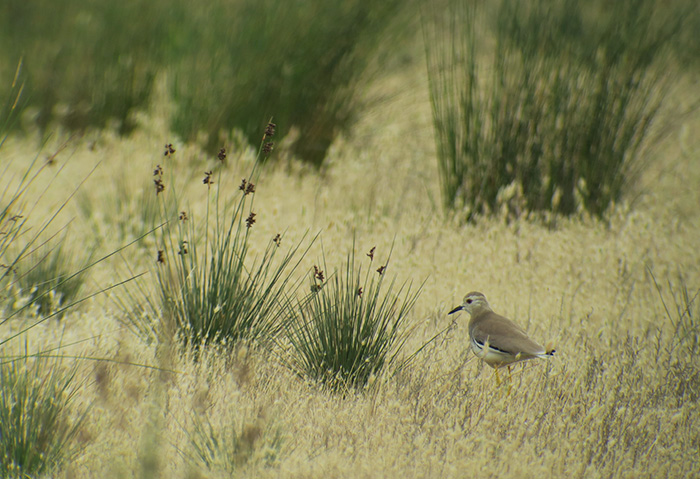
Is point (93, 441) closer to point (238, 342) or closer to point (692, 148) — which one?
point (238, 342)

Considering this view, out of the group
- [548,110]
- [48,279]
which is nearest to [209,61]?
[548,110]

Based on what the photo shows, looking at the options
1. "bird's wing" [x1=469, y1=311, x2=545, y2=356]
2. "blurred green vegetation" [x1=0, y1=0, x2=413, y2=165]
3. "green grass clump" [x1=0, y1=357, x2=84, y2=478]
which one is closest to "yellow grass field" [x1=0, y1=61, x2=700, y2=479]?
"green grass clump" [x1=0, y1=357, x2=84, y2=478]

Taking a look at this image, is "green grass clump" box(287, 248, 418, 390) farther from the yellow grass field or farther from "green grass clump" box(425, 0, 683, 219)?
"green grass clump" box(425, 0, 683, 219)

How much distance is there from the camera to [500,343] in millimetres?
2547

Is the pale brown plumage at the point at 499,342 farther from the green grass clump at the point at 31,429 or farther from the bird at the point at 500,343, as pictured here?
the green grass clump at the point at 31,429

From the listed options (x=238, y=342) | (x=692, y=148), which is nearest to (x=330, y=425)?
(x=238, y=342)

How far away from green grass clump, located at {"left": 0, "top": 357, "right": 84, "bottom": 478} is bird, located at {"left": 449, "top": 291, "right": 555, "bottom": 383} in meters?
1.33

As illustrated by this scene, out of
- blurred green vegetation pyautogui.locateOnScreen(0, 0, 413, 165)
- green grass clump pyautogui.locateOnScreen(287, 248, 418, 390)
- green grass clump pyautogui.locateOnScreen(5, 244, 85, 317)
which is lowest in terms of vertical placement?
green grass clump pyautogui.locateOnScreen(5, 244, 85, 317)

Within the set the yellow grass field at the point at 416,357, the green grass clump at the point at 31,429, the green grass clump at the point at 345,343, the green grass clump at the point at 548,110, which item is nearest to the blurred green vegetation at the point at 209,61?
the yellow grass field at the point at 416,357

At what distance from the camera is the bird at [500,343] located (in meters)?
2.49

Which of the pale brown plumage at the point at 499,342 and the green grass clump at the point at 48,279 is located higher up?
the pale brown plumage at the point at 499,342

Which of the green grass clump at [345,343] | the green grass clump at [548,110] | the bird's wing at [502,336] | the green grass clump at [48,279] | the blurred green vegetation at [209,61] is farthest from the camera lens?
the blurred green vegetation at [209,61]

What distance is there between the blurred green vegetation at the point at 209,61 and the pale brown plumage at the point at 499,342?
8.95 feet

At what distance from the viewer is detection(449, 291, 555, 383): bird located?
8.16 feet
